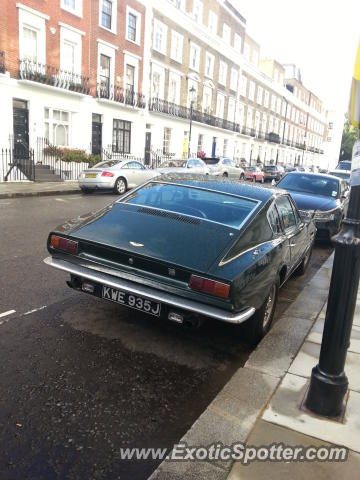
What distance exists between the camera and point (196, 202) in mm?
4453

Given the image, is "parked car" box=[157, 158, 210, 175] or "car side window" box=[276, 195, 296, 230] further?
"parked car" box=[157, 158, 210, 175]

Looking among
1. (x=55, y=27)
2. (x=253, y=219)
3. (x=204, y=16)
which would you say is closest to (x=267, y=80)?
(x=204, y=16)

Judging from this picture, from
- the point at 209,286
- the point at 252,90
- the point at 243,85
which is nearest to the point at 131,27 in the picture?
the point at 243,85

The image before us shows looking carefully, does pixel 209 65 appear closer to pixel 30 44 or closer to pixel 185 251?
pixel 30 44

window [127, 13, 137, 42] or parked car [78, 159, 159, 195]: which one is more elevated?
window [127, 13, 137, 42]

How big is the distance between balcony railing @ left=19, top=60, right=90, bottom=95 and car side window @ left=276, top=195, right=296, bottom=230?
57.3ft

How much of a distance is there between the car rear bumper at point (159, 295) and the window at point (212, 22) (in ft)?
124

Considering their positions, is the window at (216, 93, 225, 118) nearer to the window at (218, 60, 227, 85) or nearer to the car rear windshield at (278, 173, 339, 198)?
the window at (218, 60, 227, 85)

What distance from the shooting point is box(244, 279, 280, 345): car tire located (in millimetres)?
3920

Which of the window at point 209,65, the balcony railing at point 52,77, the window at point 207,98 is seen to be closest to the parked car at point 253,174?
the window at point 207,98

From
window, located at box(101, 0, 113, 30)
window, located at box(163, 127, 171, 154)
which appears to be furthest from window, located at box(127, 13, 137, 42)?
window, located at box(163, 127, 171, 154)

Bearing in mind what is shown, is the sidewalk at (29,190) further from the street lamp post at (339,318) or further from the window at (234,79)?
the window at (234,79)

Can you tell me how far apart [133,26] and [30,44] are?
8.99 m

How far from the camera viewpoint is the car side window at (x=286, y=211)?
16.4ft
